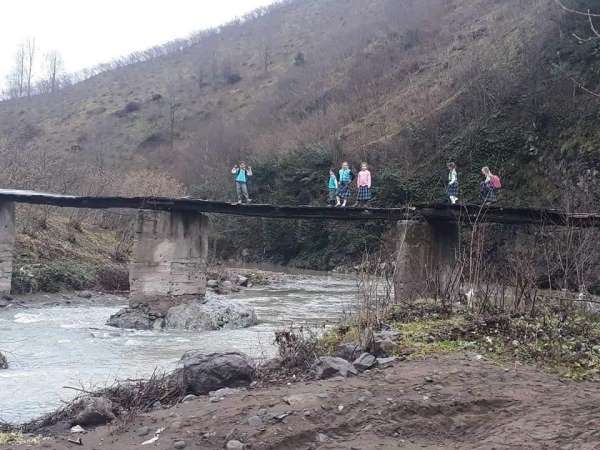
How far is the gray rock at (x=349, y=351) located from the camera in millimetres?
7082

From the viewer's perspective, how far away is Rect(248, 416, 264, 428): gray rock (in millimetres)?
5059

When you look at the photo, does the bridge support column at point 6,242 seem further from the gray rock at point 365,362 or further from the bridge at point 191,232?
the gray rock at point 365,362

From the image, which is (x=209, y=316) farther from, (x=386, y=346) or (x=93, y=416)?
(x=93, y=416)

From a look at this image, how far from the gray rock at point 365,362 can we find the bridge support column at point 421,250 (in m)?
7.25

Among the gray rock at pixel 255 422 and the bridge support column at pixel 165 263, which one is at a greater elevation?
the bridge support column at pixel 165 263

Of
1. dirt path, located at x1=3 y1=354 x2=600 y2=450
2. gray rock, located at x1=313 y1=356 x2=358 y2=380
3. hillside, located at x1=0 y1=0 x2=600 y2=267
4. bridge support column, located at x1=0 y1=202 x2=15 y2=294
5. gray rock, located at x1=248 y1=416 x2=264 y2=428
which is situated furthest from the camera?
hillside, located at x1=0 y1=0 x2=600 y2=267

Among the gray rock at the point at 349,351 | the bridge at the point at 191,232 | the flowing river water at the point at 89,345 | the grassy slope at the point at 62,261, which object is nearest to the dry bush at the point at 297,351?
the gray rock at the point at 349,351

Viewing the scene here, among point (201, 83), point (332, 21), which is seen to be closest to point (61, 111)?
point (201, 83)

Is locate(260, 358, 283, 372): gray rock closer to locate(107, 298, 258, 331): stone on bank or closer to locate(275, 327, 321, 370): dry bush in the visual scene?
locate(275, 327, 321, 370): dry bush

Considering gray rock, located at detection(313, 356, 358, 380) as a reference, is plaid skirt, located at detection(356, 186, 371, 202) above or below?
above

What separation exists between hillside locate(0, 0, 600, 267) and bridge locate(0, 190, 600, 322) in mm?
2844

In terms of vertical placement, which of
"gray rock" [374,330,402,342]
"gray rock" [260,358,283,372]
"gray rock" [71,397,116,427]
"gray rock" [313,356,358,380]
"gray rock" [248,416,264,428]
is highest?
"gray rock" [374,330,402,342]

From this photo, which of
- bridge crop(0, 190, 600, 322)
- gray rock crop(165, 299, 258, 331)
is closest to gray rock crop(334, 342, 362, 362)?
bridge crop(0, 190, 600, 322)

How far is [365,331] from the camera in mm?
7387
